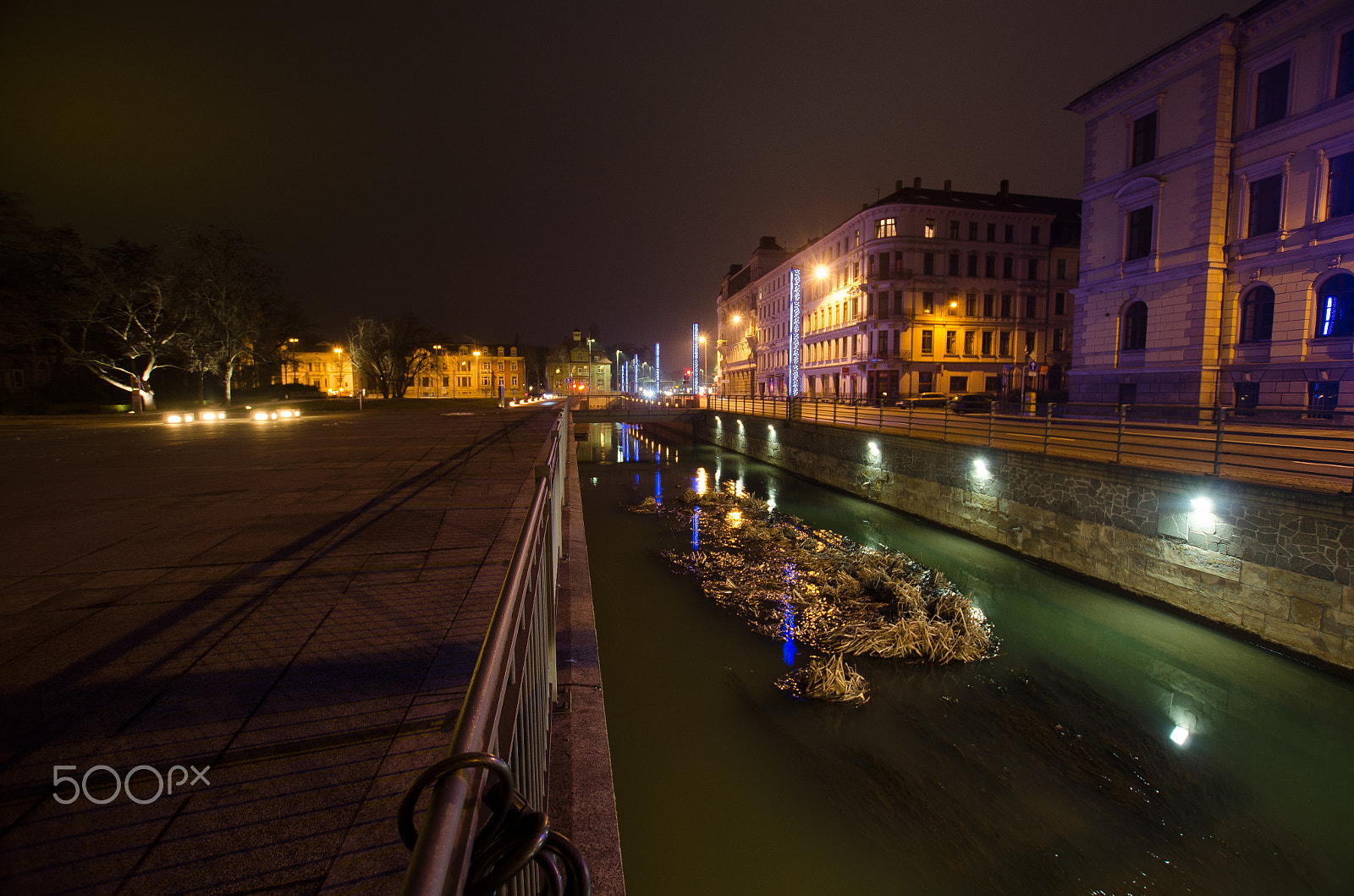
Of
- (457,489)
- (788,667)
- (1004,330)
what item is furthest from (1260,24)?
(457,489)

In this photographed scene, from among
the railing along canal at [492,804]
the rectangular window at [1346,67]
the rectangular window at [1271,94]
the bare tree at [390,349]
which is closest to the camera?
the railing along canal at [492,804]

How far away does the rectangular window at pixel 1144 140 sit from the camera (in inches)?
950

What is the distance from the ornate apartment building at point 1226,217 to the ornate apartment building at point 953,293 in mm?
17153

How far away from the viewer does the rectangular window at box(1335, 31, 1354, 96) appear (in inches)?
711

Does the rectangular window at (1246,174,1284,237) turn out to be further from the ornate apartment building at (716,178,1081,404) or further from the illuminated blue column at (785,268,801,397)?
the ornate apartment building at (716,178,1081,404)

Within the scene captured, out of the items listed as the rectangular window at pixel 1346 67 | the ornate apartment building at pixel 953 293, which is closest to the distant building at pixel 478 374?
the ornate apartment building at pixel 953 293

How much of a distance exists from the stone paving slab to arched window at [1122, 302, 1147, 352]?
28.5m

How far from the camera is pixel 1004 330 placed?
152ft

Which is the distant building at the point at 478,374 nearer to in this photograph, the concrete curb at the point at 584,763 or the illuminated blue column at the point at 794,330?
the illuminated blue column at the point at 794,330

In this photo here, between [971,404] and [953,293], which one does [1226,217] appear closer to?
[971,404]

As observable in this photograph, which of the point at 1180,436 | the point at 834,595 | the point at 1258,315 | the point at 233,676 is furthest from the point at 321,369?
the point at 1180,436

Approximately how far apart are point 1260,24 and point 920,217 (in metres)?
24.1

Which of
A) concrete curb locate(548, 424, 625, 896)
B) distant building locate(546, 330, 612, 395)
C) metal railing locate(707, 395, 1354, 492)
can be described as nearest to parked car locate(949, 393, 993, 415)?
metal railing locate(707, 395, 1354, 492)

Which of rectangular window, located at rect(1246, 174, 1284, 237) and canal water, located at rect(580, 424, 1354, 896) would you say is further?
rectangular window, located at rect(1246, 174, 1284, 237)
